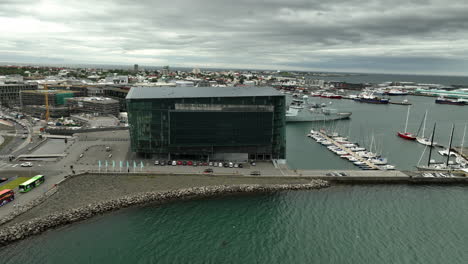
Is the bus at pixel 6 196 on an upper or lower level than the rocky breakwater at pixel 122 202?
upper

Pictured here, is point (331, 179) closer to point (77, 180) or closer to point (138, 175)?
point (138, 175)

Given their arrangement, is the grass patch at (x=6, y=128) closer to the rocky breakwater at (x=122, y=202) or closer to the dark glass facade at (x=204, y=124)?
the dark glass facade at (x=204, y=124)

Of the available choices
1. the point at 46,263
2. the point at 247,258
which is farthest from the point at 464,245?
the point at 46,263

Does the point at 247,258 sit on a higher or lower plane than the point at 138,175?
lower

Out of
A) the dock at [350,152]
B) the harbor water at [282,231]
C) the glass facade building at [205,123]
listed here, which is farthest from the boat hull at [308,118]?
the harbor water at [282,231]

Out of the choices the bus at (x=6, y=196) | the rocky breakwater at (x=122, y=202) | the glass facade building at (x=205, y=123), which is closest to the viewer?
the rocky breakwater at (x=122, y=202)

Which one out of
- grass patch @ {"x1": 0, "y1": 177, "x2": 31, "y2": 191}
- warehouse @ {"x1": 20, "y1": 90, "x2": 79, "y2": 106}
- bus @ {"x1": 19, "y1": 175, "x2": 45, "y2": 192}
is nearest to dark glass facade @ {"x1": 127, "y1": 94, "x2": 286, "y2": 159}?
bus @ {"x1": 19, "y1": 175, "x2": 45, "y2": 192}
